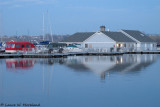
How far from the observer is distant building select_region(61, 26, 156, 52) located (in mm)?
69450

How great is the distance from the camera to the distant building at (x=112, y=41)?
6945cm

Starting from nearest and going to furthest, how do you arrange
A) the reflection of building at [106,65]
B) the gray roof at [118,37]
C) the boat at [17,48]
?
the reflection of building at [106,65], the boat at [17,48], the gray roof at [118,37]

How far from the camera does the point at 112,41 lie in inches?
2761

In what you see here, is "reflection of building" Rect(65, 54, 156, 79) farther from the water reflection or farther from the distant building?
the distant building

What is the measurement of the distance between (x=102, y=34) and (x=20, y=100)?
5626cm

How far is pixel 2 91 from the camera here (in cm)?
1784

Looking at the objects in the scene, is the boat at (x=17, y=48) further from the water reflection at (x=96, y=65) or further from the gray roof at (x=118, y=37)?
the gray roof at (x=118, y=37)

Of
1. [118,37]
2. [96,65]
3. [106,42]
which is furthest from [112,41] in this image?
[96,65]

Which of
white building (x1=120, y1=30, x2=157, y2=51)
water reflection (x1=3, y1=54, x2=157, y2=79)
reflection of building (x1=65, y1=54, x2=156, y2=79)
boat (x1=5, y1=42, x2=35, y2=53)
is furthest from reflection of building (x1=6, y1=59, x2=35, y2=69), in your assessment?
white building (x1=120, y1=30, x2=157, y2=51)

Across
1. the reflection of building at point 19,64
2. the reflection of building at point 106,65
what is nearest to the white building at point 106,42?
the reflection of building at point 106,65

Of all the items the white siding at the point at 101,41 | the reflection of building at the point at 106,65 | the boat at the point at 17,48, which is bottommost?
the reflection of building at the point at 106,65

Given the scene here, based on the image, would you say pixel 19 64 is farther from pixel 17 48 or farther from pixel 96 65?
pixel 17 48

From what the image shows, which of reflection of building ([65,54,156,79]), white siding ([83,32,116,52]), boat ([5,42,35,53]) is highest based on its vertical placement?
white siding ([83,32,116,52])

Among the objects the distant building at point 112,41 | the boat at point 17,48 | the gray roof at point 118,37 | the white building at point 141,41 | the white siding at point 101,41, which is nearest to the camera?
the boat at point 17,48
